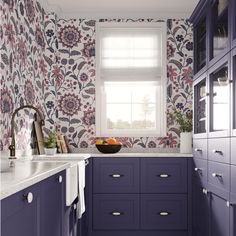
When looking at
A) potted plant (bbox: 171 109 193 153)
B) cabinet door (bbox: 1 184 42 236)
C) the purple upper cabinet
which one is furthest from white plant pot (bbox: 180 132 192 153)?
cabinet door (bbox: 1 184 42 236)

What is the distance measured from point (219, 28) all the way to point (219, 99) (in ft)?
1.73

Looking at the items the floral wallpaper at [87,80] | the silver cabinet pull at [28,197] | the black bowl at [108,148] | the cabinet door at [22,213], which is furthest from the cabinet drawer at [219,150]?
the silver cabinet pull at [28,197]

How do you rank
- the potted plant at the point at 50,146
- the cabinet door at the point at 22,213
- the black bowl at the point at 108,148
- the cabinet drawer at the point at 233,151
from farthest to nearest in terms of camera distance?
the black bowl at the point at 108,148
the potted plant at the point at 50,146
the cabinet drawer at the point at 233,151
the cabinet door at the point at 22,213

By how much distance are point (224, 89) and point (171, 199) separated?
146cm

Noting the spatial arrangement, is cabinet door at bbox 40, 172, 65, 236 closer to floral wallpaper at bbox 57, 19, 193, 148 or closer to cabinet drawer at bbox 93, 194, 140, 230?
cabinet drawer at bbox 93, 194, 140, 230

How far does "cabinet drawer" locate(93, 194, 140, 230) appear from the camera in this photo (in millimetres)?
3914

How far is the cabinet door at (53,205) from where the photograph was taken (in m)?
1.94

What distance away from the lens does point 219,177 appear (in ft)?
9.52

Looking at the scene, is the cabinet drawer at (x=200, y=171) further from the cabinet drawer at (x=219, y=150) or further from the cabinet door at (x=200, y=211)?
the cabinet drawer at (x=219, y=150)

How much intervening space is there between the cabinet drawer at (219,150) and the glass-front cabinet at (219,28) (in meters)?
0.64

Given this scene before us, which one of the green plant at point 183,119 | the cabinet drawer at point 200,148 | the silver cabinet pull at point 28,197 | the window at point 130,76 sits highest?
the window at point 130,76

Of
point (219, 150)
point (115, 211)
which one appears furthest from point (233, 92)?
point (115, 211)

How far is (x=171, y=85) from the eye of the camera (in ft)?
14.5

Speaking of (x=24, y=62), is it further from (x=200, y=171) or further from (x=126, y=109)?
(x=200, y=171)
